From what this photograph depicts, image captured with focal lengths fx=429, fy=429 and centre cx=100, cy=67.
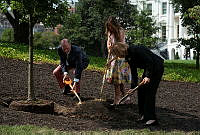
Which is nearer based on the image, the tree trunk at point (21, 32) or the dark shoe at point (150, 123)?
the dark shoe at point (150, 123)

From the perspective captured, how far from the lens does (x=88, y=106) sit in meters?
7.64

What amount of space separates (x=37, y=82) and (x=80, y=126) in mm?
4804

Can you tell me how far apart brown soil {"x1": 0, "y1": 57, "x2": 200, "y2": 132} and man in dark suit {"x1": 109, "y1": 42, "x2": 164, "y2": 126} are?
0.30 meters

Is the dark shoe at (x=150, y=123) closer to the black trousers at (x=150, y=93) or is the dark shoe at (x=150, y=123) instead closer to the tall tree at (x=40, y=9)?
the black trousers at (x=150, y=93)

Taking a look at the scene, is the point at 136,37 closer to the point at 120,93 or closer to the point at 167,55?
the point at 120,93

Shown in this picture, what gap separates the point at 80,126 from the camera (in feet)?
21.2

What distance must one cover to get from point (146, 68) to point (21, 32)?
49.2 ft

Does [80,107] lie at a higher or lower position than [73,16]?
lower

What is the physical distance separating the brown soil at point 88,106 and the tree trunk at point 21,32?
731 cm

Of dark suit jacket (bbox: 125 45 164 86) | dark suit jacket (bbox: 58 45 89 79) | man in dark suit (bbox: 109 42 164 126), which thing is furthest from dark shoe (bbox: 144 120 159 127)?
dark suit jacket (bbox: 58 45 89 79)

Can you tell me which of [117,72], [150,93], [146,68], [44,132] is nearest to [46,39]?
[117,72]

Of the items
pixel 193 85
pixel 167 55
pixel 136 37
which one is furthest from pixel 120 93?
pixel 167 55

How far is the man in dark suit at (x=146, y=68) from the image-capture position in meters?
6.83

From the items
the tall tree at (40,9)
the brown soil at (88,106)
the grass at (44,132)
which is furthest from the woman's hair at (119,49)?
the tall tree at (40,9)
